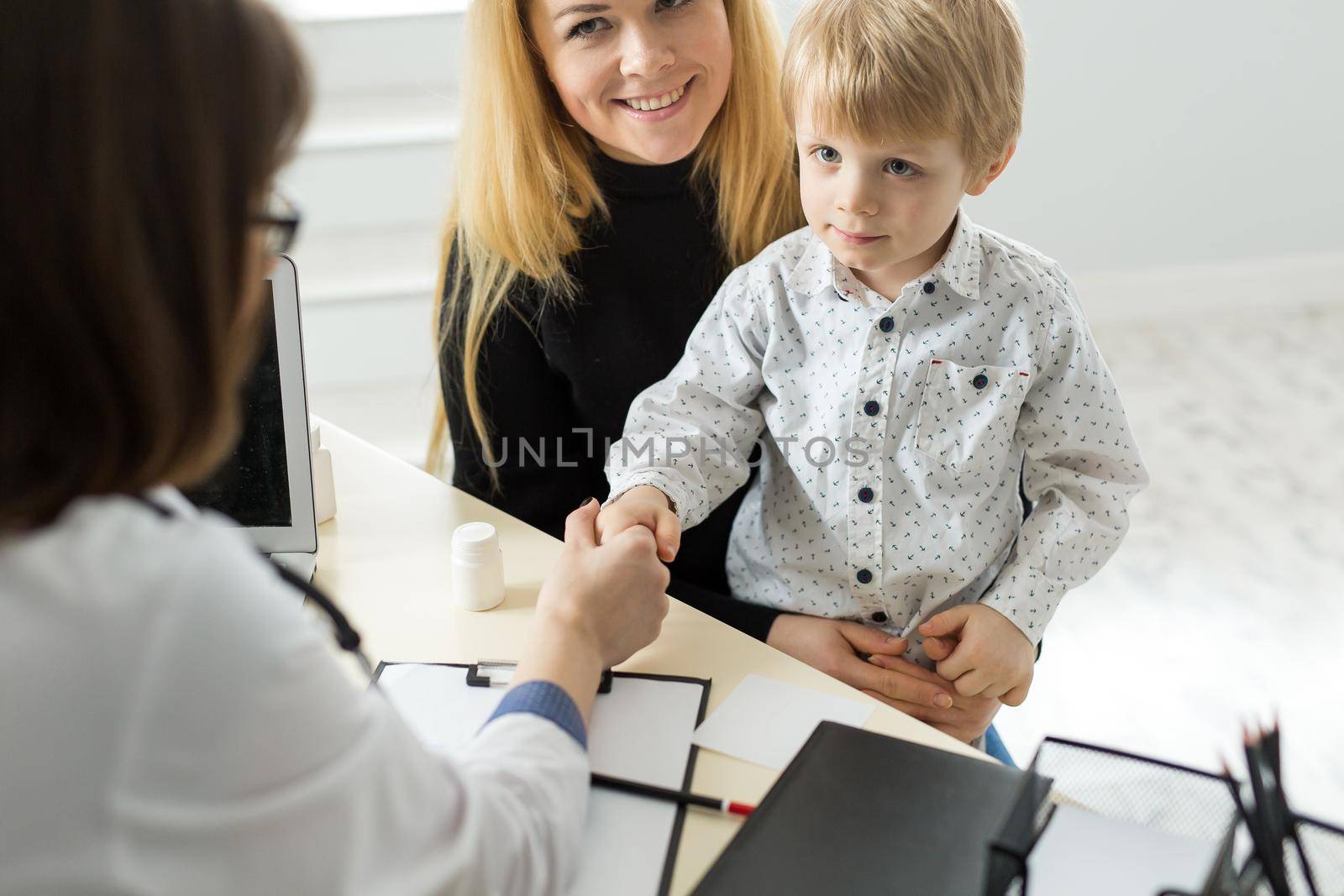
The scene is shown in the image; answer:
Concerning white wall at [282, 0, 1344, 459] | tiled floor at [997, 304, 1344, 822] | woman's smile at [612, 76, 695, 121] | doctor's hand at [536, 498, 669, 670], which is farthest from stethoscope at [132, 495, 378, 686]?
white wall at [282, 0, 1344, 459]

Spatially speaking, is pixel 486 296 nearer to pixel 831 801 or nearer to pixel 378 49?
pixel 831 801

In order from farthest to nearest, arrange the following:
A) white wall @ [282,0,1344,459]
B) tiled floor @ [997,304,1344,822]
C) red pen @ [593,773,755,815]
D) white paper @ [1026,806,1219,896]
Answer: white wall @ [282,0,1344,459]
tiled floor @ [997,304,1344,822]
red pen @ [593,773,755,815]
white paper @ [1026,806,1219,896]

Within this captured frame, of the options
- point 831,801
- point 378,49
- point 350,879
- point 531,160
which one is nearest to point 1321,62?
point 378,49

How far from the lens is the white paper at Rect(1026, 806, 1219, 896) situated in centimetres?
74

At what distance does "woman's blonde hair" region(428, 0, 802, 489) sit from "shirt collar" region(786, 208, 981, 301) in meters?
0.20

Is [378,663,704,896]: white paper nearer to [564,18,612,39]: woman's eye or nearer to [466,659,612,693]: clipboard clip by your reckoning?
[466,659,612,693]: clipboard clip

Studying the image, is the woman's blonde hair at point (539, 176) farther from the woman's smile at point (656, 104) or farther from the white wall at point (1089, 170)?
the white wall at point (1089, 170)

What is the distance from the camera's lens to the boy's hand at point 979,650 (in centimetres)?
117

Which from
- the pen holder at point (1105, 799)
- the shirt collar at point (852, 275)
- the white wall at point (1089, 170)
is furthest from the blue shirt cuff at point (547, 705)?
the white wall at point (1089, 170)

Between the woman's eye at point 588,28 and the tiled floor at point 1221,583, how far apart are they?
139 cm

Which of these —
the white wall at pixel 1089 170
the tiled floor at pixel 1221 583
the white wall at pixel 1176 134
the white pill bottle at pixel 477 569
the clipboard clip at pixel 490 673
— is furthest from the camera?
the white wall at pixel 1176 134

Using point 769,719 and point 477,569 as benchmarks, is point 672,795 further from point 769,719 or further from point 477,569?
point 477,569

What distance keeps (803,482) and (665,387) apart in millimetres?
185

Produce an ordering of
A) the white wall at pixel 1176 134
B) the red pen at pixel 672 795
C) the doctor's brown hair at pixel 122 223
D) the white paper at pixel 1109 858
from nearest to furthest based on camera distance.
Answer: the doctor's brown hair at pixel 122 223 → the white paper at pixel 1109 858 → the red pen at pixel 672 795 → the white wall at pixel 1176 134
